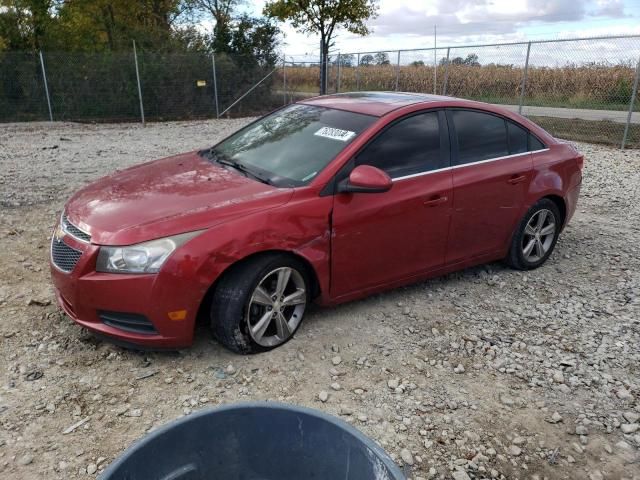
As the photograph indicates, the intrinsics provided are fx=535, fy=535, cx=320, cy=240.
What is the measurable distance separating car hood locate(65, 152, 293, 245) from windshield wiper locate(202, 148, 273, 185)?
0.22 ft

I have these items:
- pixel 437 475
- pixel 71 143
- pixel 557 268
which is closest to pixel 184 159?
pixel 437 475

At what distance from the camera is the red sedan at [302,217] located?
3.07m

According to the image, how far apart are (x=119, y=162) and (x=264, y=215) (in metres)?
7.02

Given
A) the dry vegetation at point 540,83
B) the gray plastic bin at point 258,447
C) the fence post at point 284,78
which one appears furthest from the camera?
the fence post at point 284,78

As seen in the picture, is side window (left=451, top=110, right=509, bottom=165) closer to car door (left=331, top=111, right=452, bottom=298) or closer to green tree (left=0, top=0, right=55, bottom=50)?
car door (left=331, top=111, right=452, bottom=298)

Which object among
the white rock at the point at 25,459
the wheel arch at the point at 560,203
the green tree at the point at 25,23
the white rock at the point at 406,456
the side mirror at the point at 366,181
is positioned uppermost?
the green tree at the point at 25,23

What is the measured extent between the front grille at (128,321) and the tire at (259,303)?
38 cm

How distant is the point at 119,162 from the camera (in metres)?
9.41

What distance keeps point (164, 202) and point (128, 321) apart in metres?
0.75

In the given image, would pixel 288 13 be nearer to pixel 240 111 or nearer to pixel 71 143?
pixel 240 111

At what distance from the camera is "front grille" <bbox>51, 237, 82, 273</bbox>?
124 inches

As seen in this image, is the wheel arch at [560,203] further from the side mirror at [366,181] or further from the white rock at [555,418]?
the white rock at [555,418]

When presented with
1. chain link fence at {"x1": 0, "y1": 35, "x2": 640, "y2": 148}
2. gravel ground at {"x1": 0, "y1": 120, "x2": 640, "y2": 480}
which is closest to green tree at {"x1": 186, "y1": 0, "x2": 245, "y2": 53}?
chain link fence at {"x1": 0, "y1": 35, "x2": 640, "y2": 148}

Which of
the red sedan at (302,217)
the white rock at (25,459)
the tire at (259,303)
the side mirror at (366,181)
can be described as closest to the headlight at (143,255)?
the red sedan at (302,217)
